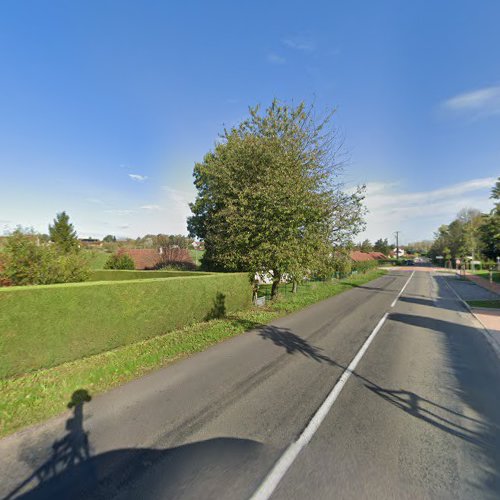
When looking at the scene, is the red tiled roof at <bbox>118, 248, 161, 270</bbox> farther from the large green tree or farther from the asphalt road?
the asphalt road

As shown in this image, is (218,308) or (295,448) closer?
(295,448)

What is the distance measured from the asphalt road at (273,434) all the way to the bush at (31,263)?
631cm

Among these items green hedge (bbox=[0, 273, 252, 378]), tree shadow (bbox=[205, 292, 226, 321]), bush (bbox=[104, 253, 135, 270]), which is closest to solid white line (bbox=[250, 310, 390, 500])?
green hedge (bbox=[0, 273, 252, 378])

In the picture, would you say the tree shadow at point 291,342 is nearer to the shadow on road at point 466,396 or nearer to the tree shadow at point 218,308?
the shadow on road at point 466,396

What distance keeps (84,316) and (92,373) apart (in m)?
1.85

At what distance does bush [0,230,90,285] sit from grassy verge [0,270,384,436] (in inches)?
164

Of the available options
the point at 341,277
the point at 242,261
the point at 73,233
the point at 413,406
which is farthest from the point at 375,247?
the point at 413,406

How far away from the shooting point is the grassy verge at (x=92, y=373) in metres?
4.43

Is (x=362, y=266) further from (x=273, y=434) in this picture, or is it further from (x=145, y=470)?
(x=145, y=470)

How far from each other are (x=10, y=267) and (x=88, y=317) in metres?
4.05

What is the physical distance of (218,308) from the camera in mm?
11500

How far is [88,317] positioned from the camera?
717 cm

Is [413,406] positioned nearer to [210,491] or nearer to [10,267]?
[210,491]

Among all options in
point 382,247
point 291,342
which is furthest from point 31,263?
point 382,247
